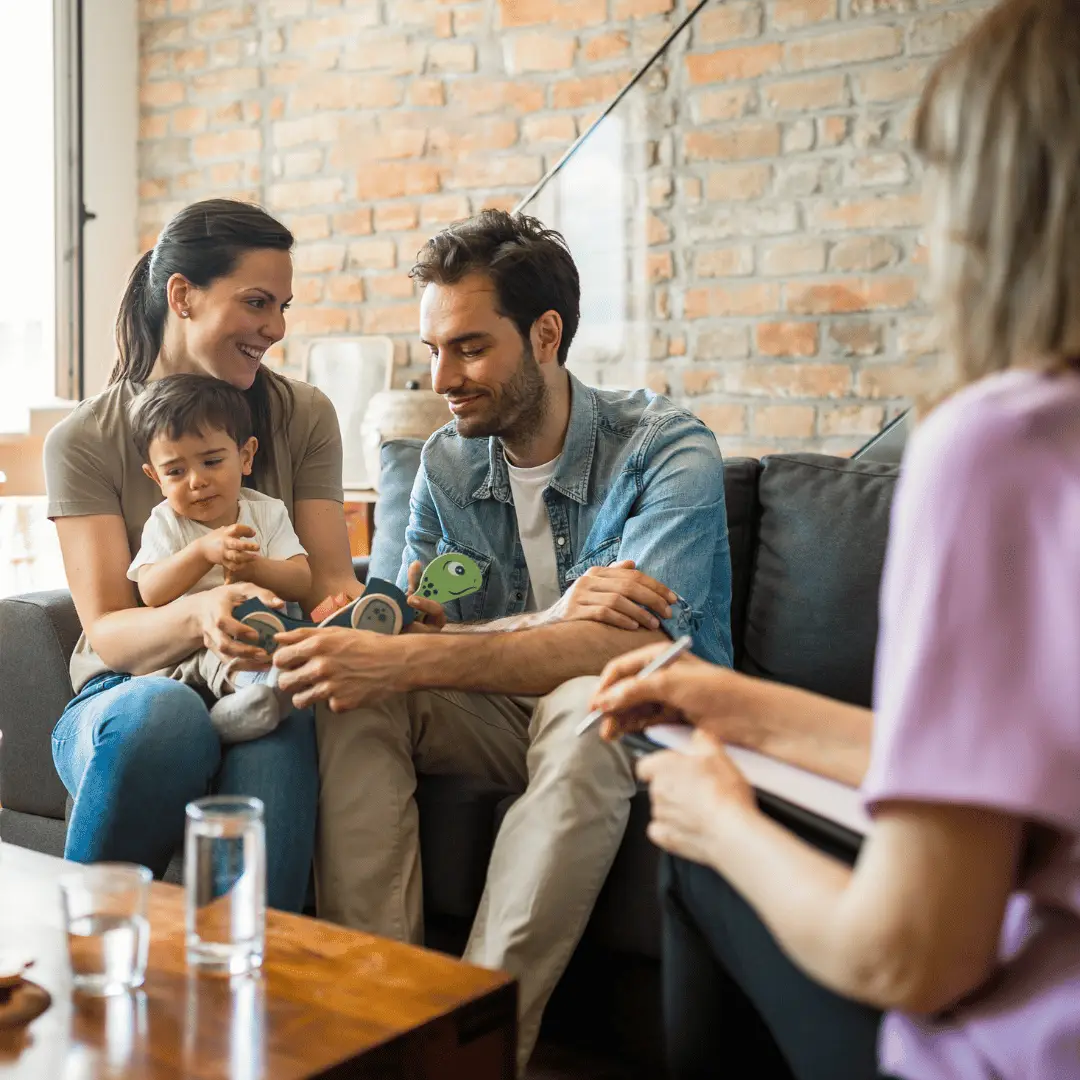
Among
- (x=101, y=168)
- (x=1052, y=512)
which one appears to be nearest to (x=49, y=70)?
(x=101, y=168)

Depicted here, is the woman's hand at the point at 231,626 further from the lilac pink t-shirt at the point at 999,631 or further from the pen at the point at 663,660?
the lilac pink t-shirt at the point at 999,631

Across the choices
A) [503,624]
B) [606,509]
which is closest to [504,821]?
[503,624]

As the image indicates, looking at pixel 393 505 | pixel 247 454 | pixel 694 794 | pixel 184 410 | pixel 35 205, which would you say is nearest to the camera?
pixel 694 794

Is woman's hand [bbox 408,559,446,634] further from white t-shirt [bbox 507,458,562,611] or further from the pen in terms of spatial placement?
the pen

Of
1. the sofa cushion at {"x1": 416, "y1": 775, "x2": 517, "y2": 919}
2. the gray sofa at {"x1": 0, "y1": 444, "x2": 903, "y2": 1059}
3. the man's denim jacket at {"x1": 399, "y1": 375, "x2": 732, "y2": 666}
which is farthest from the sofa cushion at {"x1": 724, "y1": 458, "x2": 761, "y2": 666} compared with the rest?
the sofa cushion at {"x1": 416, "y1": 775, "x2": 517, "y2": 919}

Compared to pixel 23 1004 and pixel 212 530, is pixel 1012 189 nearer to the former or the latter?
pixel 23 1004

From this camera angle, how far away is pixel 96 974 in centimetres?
105

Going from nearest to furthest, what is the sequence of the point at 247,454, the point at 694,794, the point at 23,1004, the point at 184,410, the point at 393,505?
the point at 694,794
the point at 23,1004
the point at 184,410
the point at 247,454
the point at 393,505

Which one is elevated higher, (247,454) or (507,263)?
(507,263)

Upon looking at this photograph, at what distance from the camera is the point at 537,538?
6.63 feet

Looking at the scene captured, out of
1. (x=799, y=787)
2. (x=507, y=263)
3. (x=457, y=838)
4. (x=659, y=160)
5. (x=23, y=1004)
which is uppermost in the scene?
(x=659, y=160)

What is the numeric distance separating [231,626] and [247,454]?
1.23ft

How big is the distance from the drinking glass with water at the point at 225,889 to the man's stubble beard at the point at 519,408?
3.23 ft

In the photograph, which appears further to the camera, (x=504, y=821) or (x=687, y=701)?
(x=504, y=821)
